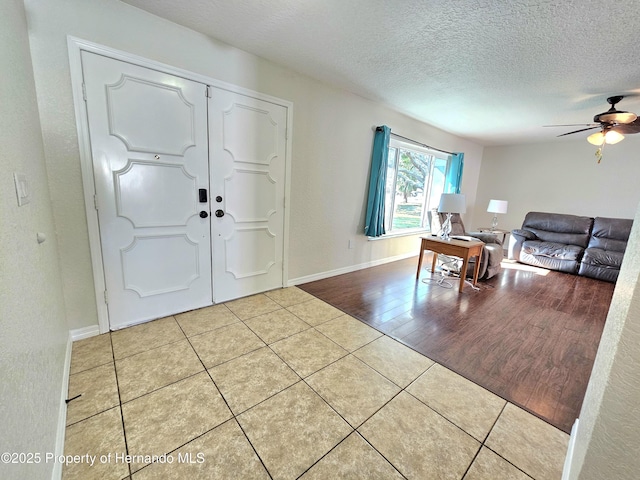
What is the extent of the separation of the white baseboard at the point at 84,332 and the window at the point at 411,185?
3.97 metres

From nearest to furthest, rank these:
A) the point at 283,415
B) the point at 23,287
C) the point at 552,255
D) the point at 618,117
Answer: the point at 23,287
the point at 283,415
the point at 618,117
the point at 552,255

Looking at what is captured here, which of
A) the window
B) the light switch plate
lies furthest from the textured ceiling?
the light switch plate

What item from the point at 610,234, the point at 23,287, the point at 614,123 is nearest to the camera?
the point at 23,287

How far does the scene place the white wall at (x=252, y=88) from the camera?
5.73 feet

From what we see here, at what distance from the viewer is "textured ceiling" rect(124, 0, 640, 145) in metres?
1.79

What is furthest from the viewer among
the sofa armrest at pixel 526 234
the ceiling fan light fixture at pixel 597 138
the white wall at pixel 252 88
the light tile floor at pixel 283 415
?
the sofa armrest at pixel 526 234

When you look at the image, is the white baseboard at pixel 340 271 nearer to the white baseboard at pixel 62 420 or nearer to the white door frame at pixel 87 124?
the white door frame at pixel 87 124

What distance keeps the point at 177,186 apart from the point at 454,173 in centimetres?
522

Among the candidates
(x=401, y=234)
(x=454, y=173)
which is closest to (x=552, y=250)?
(x=454, y=173)

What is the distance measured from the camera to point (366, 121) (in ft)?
12.0

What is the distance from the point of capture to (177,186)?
2.29 meters

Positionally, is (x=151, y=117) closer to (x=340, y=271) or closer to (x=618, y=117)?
(x=340, y=271)

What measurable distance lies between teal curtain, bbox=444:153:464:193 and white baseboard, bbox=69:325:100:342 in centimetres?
598

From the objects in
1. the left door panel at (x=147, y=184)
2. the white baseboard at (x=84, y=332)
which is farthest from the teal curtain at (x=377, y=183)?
the white baseboard at (x=84, y=332)
